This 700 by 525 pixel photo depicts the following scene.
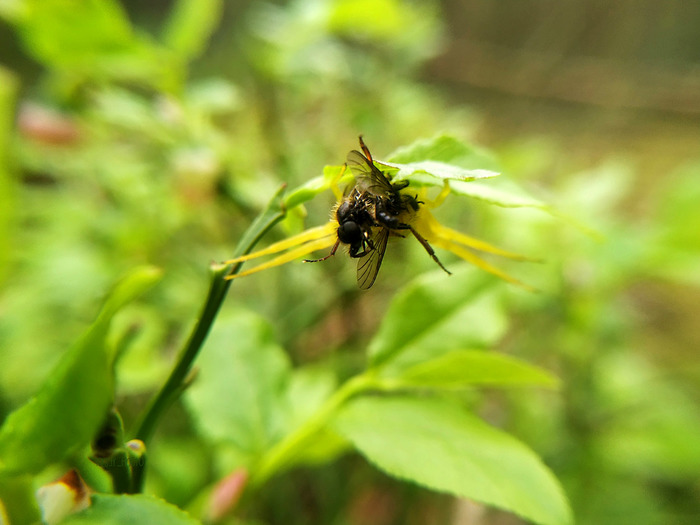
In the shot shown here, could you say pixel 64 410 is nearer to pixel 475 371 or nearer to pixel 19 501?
pixel 19 501

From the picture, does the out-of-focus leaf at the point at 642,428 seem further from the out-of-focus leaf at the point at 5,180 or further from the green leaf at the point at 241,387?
the out-of-focus leaf at the point at 5,180

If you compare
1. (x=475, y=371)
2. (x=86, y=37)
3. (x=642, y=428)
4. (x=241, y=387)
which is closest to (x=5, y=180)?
(x=86, y=37)

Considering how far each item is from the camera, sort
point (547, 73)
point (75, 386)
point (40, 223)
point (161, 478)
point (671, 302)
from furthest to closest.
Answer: point (547, 73)
point (671, 302)
point (40, 223)
point (161, 478)
point (75, 386)

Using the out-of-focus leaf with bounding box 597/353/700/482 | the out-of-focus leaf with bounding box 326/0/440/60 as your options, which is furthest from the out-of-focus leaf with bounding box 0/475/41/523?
the out-of-focus leaf with bounding box 597/353/700/482

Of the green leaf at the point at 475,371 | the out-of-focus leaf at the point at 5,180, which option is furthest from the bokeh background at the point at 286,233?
the green leaf at the point at 475,371

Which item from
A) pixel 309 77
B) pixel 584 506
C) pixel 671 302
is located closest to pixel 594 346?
pixel 584 506

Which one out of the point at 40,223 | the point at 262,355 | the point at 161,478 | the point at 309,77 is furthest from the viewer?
the point at 40,223

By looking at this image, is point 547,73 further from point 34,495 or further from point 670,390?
point 34,495
